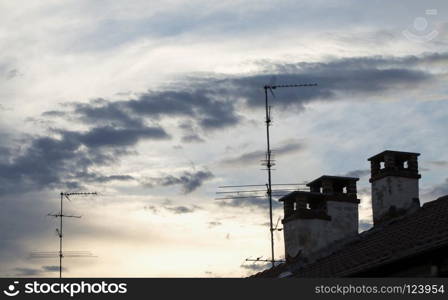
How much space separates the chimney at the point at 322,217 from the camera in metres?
27.6

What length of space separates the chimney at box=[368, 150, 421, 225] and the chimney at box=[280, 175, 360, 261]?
1405mm

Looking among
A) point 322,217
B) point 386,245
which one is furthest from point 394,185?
point 386,245

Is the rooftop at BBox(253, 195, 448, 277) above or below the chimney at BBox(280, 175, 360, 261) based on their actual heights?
below

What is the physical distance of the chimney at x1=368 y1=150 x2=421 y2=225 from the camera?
2595 centimetres

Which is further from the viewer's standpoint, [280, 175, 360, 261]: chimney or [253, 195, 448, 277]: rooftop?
[280, 175, 360, 261]: chimney

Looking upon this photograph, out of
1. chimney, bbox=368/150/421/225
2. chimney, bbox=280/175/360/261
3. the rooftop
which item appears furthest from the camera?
chimney, bbox=280/175/360/261

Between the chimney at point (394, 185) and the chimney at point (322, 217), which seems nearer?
the chimney at point (394, 185)

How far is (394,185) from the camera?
26125 millimetres

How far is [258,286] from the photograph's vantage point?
55.1 ft

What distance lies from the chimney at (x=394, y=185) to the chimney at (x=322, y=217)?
1.41 metres

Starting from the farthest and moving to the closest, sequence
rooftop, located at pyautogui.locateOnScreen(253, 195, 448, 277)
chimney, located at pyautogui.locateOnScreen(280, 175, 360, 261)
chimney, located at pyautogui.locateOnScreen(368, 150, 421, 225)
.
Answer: chimney, located at pyautogui.locateOnScreen(280, 175, 360, 261)
chimney, located at pyautogui.locateOnScreen(368, 150, 421, 225)
rooftop, located at pyautogui.locateOnScreen(253, 195, 448, 277)

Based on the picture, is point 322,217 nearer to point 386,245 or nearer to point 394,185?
point 394,185

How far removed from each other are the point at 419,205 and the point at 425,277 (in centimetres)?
770

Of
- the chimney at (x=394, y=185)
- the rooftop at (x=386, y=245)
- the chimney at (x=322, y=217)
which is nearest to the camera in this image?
the rooftop at (x=386, y=245)
